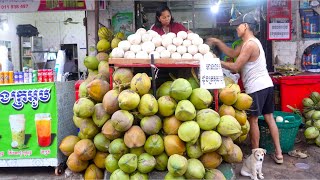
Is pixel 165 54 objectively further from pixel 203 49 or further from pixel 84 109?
pixel 84 109

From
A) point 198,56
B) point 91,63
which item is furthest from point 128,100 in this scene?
point 91,63

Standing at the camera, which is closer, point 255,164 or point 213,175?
point 213,175

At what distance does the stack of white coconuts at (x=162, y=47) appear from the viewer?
11.0ft

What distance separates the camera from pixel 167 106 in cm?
301

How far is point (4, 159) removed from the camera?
3900 mm

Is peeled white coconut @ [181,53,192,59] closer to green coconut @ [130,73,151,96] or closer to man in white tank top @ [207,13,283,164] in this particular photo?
green coconut @ [130,73,151,96]

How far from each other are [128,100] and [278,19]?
4225 millimetres

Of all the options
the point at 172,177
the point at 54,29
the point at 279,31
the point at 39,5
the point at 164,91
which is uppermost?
the point at 54,29

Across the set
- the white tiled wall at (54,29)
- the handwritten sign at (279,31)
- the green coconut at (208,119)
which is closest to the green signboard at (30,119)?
the green coconut at (208,119)

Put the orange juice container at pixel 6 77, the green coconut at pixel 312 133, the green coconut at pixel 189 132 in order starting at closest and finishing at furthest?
the green coconut at pixel 189 132 → the orange juice container at pixel 6 77 → the green coconut at pixel 312 133

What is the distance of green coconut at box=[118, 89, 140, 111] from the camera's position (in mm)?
2930

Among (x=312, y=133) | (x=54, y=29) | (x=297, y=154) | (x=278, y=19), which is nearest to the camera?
(x=297, y=154)

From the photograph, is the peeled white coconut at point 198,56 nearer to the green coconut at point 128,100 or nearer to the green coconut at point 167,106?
the green coconut at point 167,106

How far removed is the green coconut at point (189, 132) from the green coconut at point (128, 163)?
0.48 m
